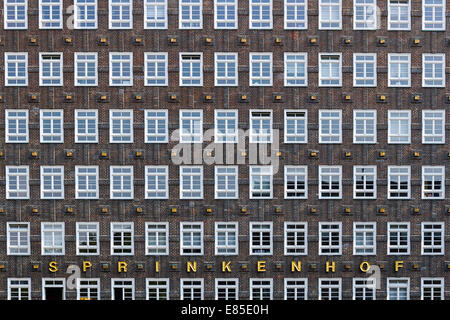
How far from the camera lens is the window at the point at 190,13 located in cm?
2694

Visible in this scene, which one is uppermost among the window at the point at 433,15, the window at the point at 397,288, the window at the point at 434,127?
the window at the point at 433,15

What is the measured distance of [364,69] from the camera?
27.2 metres

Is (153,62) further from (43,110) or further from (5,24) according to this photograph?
(5,24)

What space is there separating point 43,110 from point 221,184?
32.1 ft

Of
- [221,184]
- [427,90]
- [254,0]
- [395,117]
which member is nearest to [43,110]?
[221,184]

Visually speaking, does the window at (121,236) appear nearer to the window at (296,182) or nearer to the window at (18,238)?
the window at (18,238)

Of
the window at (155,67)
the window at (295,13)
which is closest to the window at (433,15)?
the window at (295,13)

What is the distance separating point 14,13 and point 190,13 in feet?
29.6

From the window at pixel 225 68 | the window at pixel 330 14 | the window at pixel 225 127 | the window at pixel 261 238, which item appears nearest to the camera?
the window at pixel 225 127

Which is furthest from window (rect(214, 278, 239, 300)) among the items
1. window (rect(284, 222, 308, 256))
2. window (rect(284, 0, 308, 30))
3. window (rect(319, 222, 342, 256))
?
window (rect(284, 0, 308, 30))

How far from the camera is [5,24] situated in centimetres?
2700

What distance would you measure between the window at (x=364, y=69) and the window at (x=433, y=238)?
777 cm

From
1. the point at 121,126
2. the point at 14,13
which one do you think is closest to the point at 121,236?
the point at 121,126

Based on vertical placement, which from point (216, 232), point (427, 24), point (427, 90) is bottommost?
point (216, 232)
